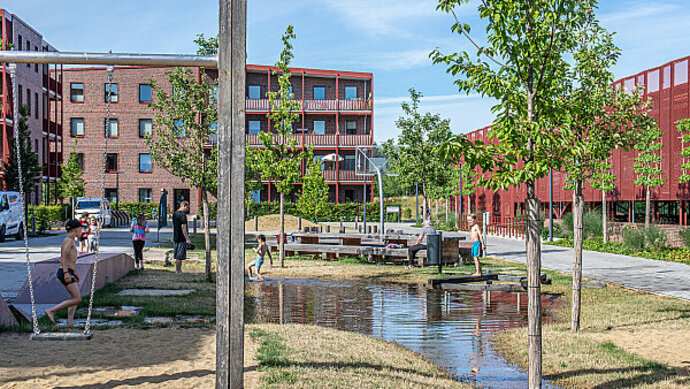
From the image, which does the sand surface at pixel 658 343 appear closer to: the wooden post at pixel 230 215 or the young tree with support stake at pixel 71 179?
the wooden post at pixel 230 215

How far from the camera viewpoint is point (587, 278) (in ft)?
51.2

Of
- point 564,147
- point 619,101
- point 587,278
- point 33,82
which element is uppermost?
point 33,82

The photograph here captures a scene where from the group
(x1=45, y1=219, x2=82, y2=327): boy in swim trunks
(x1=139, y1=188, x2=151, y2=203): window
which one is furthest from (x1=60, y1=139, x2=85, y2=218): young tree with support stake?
(x1=45, y1=219, x2=82, y2=327): boy in swim trunks

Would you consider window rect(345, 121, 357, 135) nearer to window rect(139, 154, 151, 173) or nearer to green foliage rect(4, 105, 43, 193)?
window rect(139, 154, 151, 173)

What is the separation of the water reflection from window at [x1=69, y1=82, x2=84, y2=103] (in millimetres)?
48654

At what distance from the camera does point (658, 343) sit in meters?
8.20

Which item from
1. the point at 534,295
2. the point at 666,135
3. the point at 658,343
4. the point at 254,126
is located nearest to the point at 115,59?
the point at 534,295

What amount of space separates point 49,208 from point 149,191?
20.2 m

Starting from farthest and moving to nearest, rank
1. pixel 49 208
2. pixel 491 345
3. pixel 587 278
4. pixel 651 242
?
pixel 49 208
pixel 651 242
pixel 587 278
pixel 491 345

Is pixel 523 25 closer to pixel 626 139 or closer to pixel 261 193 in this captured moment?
pixel 626 139

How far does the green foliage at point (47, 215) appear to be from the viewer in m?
33.1

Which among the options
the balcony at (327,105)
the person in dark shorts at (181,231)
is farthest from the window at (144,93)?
the person in dark shorts at (181,231)

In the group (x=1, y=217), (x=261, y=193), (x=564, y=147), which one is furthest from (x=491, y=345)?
(x=261, y=193)

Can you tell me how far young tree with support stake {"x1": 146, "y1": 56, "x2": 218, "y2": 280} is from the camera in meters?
14.7
